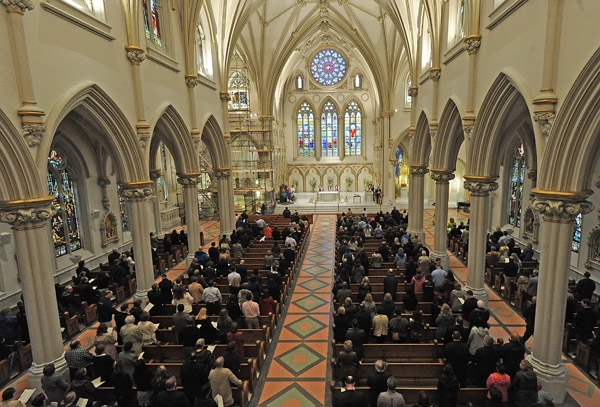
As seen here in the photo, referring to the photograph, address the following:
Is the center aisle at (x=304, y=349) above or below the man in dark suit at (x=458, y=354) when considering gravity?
below

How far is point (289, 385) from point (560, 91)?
307 inches

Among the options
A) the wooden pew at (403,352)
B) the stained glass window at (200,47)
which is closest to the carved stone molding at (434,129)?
the wooden pew at (403,352)

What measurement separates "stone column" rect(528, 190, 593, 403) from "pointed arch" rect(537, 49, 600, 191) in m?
0.32

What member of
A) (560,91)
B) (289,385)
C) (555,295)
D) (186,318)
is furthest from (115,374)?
(560,91)

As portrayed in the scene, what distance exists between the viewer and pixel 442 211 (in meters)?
14.3

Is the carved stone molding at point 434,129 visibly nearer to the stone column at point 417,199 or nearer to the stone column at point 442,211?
the stone column at point 442,211

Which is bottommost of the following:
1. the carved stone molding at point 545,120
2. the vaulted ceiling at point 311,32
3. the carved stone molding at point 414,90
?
the carved stone molding at point 545,120

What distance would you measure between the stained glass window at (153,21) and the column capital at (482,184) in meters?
11.4

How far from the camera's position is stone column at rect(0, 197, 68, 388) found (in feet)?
23.8

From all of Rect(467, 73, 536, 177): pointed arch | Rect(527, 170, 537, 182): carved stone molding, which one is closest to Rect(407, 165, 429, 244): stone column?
Rect(527, 170, 537, 182): carved stone molding

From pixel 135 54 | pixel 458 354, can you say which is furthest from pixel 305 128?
pixel 458 354

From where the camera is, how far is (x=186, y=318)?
7633 mm

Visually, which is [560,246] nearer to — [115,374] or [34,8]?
[115,374]

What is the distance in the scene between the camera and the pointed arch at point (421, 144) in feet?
56.6
